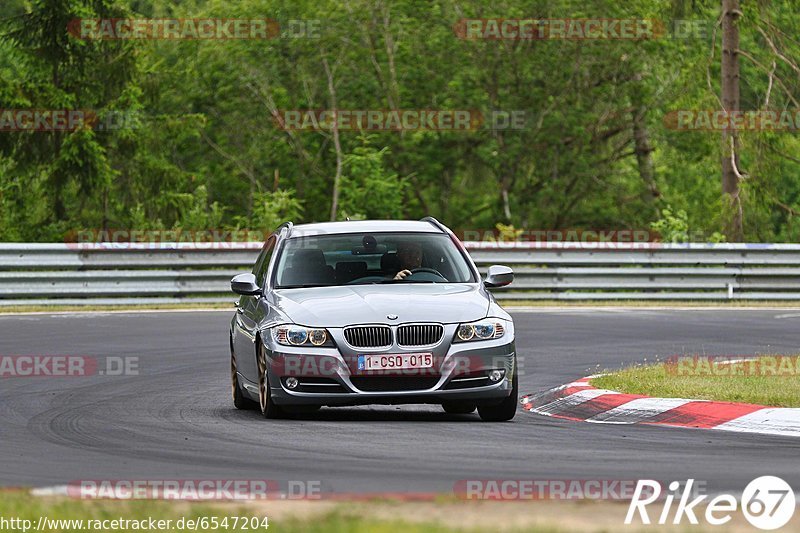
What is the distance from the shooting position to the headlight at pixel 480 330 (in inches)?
460

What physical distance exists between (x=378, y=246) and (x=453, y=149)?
3600 centimetres

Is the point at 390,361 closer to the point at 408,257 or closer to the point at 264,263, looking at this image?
the point at 408,257

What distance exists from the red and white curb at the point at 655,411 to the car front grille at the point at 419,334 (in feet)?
4.44

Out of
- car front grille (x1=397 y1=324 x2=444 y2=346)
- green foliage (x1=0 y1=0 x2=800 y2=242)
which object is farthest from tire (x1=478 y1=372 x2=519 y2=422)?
green foliage (x1=0 y1=0 x2=800 y2=242)

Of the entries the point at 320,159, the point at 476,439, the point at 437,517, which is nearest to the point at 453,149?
the point at 320,159

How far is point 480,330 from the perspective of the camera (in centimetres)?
1177

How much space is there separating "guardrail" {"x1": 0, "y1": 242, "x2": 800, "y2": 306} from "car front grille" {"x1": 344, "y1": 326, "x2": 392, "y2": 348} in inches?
608

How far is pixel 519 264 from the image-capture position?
28125mm

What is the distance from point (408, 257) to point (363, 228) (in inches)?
24.9

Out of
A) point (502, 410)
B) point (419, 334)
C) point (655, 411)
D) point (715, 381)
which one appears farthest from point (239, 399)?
point (715, 381)

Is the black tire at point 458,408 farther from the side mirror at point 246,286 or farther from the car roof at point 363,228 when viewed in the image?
the side mirror at point 246,286

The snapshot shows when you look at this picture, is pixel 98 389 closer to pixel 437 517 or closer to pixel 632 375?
pixel 632 375

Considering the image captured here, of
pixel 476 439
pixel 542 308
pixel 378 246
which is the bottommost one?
pixel 542 308

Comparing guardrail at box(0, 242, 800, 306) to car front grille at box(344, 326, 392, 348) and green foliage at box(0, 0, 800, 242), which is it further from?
green foliage at box(0, 0, 800, 242)
